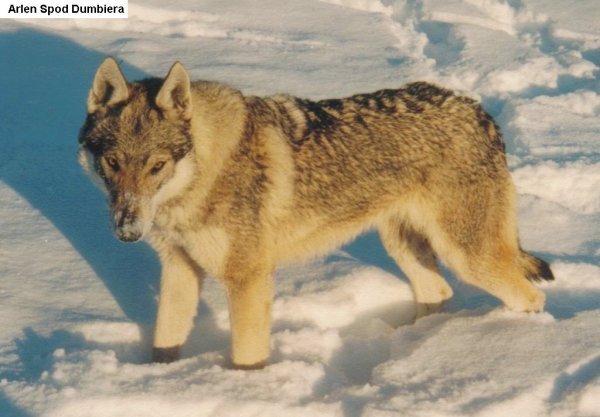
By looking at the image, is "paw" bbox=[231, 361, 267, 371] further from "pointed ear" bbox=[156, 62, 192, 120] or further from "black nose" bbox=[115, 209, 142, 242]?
"pointed ear" bbox=[156, 62, 192, 120]

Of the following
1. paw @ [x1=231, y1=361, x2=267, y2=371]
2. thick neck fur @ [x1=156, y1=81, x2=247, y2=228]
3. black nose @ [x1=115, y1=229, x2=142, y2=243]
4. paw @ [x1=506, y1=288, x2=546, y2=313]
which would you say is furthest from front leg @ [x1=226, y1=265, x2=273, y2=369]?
paw @ [x1=506, y1=288, x2=546, y2=313]

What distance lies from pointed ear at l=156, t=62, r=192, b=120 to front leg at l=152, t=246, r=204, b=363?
3.13 feet

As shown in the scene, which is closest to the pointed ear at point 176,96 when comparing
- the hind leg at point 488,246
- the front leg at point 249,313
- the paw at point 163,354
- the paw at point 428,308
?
the front leg at point 249,313

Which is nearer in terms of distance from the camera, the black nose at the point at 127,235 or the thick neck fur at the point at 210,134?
the black nose at the point at 127,235

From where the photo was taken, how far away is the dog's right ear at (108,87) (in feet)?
11.1

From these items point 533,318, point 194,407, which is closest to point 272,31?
point 533,318

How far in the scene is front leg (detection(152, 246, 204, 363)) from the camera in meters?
4.05

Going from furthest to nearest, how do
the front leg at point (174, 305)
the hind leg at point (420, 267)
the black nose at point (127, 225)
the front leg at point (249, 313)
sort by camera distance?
1. the hind leg at point (420, 267)
2. the front leg at point (174, 305)
3. the front leg at point (249, 313)
4. the black nose at point (127, 225)

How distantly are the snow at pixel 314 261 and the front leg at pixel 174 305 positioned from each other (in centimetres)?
16

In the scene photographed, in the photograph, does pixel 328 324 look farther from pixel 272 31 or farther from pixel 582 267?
pixel 272 31

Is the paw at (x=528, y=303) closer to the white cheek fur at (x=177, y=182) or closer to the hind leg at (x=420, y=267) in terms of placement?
the hind leg at (x=420, y=267)

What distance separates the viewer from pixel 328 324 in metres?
4.55

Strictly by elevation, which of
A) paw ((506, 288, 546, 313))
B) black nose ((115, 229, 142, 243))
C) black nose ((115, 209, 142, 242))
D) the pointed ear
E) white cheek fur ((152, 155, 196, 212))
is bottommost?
paw ((506, 288, 546, 313))

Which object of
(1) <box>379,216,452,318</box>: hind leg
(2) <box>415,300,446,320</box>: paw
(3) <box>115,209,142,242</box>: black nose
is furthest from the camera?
(2) <box>415,300,446,320</box>: paw
